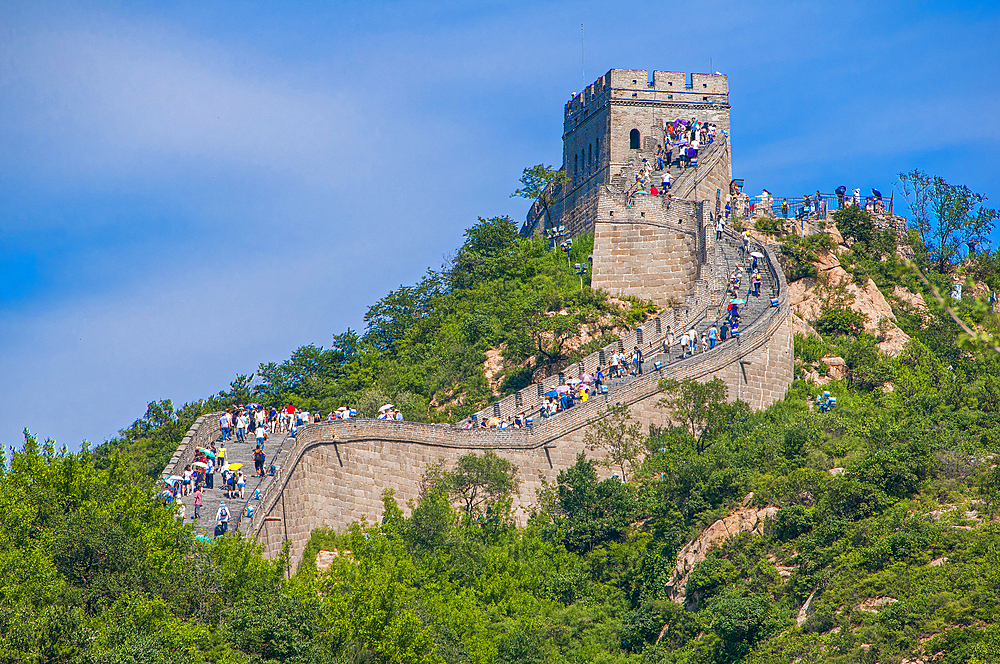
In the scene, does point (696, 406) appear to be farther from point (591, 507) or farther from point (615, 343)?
point (591, 507)

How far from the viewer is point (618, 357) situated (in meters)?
54.7

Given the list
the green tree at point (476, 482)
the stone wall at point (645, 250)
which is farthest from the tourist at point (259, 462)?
the stone wall at point (645, 250)

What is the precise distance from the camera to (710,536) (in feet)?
144

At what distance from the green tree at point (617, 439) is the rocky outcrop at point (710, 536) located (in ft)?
23.4

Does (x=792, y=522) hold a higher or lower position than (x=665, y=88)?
lower

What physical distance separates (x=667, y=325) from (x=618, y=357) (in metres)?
3.51

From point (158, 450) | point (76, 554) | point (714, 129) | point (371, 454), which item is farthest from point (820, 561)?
point (714, 129)

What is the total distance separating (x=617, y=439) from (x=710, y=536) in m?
7.98

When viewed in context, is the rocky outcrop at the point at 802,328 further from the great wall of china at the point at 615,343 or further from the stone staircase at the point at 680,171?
the stone staircase at the point at 680,171

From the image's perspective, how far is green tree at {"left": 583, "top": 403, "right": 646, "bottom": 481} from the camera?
51.2m

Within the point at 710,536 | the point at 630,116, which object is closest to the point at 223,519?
the point at 710,536

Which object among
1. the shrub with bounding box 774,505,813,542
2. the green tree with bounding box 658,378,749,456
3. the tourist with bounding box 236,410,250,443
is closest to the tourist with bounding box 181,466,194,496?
the tourist with bounding box 236,410,250,443

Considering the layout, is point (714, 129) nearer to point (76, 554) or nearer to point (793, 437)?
point (793, 437)

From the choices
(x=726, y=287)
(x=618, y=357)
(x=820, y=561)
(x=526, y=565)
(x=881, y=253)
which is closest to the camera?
(x=820, y=561)
